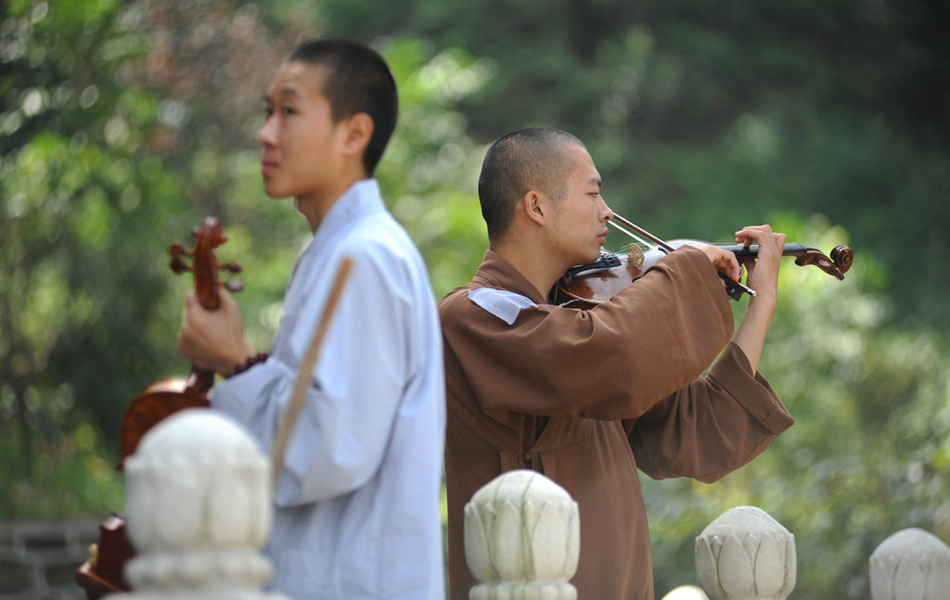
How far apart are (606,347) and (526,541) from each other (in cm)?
62

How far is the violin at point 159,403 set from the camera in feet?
6.72

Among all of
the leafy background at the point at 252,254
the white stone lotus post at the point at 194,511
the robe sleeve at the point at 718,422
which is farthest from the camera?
the leafy background at the point at 252,254

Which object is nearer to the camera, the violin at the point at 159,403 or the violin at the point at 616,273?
the violin at the point at 159,403

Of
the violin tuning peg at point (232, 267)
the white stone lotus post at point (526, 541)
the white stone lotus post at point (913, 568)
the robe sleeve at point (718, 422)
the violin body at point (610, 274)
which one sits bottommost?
the white stone lotus post at point (913, 568)

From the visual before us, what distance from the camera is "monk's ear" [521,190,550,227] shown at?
3080 millimetres

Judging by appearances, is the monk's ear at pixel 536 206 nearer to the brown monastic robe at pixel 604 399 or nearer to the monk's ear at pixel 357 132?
the brown monastic robe at pixel 604 399

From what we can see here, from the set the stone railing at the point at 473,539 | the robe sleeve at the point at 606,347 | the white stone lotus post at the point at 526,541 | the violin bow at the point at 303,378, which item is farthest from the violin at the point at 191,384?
the robe sleeve at the point at 606,347

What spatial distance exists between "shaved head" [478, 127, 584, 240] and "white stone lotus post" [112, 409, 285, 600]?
1.65m

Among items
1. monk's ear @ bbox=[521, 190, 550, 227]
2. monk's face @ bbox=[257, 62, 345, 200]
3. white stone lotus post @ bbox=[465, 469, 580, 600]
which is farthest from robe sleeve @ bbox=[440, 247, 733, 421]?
monk's face @ bbox=[257, 62, 345, 200]

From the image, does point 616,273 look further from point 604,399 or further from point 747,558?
point 747,558

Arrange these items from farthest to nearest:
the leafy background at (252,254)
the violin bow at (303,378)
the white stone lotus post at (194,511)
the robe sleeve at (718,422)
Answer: the leafy background at (252,254), the robe sleeve at (718,422), the violin bow at (303,378), the white stone lotus post at (194,511)

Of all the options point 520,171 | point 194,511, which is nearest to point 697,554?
point 520,171

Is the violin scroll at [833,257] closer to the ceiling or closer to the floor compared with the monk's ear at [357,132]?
closer to the floor

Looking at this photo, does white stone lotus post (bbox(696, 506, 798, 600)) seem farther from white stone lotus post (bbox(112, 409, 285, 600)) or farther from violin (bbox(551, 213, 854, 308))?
white stone lotus post (bbox(112, 409, 285, 600))
